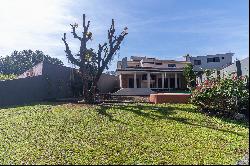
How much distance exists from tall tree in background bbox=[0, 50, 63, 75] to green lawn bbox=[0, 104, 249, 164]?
6987 cm

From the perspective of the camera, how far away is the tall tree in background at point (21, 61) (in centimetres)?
8656

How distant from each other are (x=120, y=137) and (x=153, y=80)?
37222 millimetres

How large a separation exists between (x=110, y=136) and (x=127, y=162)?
3.37m

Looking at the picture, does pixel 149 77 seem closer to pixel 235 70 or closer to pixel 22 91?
pixel 22 91

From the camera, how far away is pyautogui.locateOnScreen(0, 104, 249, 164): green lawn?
10.4 m

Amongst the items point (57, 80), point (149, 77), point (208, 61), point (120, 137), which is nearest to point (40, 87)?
point (57, 80)

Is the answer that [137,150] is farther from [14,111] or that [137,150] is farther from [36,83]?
[36,83]

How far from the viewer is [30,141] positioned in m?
13.2

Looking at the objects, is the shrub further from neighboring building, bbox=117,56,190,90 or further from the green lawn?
neighboring building, bbox=117,56,190,90

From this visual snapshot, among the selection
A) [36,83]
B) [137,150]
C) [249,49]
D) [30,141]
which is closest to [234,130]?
[137,150]

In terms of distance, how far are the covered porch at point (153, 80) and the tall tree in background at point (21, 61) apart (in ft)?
137

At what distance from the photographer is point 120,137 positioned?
13000 mm

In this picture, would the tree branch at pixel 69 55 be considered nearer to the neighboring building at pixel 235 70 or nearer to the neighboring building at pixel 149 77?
the neighboring building at pixel 235 70

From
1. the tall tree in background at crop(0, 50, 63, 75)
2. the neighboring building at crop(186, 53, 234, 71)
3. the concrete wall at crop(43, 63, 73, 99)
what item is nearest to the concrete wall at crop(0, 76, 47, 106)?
the concrete wall at crop(43, 63, 73, 99)
